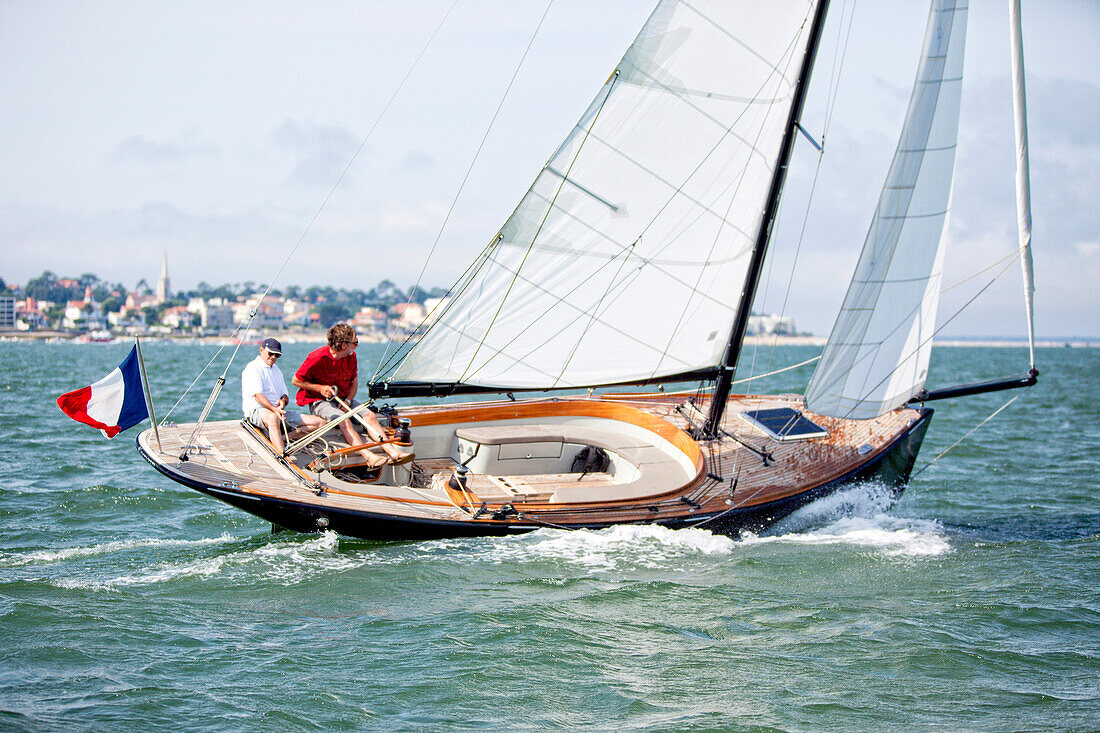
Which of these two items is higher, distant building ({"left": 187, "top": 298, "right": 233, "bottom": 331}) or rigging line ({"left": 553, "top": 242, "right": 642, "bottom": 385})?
distant building ({"left": 187, "top": 298, "right": 233, "bottom": 331})

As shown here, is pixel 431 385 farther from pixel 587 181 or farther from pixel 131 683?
pixel 131 683

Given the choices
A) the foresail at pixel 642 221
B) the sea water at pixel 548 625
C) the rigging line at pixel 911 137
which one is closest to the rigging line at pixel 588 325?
the foresail at pixel 642 221

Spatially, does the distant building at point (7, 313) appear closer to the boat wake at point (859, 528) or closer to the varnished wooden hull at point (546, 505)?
the varnished wooden hull at point (546, 505)

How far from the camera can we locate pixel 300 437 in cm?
929

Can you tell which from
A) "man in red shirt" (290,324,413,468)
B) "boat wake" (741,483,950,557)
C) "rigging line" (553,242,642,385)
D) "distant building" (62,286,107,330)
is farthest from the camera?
"distant building" (62,286,107,330)

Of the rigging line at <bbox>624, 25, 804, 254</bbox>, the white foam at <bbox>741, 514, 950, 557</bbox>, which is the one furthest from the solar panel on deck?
the rigging line at <bbox>624, 25, 804, 254</bbox>

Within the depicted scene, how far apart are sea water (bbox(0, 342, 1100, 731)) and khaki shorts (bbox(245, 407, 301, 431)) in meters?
1.17

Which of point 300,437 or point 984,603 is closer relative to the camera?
point 984,603

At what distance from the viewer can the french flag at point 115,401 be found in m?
7.63

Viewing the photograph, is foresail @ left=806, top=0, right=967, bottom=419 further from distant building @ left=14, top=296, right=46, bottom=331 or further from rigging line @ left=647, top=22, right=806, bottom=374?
distant building @ left=14, top=296, right=46, bottom=331

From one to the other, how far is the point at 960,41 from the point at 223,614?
31.4 feet

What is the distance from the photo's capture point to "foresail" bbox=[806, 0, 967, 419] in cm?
1013

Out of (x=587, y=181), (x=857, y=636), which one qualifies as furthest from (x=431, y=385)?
(x=857, y=636)

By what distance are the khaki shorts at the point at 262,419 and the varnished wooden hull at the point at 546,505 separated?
537mm
